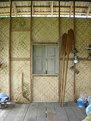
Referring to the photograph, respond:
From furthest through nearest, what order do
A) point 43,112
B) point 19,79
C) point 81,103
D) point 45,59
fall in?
point 45,59 → point 19,79 → point 81,103 → point 43,112

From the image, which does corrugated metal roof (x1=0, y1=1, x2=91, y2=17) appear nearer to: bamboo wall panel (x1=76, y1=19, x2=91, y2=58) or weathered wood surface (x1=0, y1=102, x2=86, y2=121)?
bamboo wall panel (x1=76, y1=19, x2=91, y2=58)

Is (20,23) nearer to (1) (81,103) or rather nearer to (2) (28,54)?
(2) (28,54)

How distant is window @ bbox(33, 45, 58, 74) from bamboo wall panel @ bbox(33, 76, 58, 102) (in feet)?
0.97

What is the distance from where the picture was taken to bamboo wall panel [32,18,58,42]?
5523mm

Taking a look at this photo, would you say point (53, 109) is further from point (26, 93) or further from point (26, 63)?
point (26, 63)

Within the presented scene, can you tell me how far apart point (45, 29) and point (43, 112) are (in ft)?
9.18

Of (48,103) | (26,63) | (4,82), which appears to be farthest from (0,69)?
(48,103)

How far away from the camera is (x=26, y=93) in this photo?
18.0 feet


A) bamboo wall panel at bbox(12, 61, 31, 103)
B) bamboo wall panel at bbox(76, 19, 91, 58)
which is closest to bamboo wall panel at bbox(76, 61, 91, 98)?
bamboo wall panel at bbox(76, 19, 91, 58)

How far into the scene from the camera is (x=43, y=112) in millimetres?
4371

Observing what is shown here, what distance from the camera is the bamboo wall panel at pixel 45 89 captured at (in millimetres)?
5508

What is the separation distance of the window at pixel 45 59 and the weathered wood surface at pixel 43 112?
1.18 meters

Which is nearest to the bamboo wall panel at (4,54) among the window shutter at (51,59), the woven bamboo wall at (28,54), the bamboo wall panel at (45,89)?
the woven bamboo wall at (28,54)

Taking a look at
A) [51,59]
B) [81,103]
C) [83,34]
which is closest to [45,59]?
[51,59]
